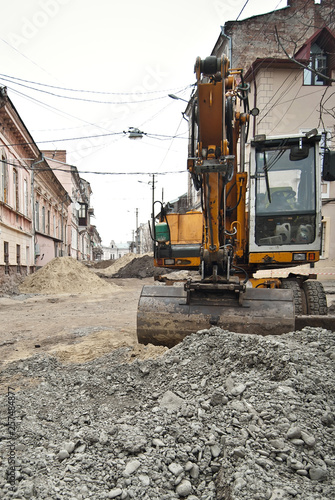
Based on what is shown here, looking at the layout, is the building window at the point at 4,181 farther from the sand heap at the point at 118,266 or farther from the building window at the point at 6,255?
the sand heap at the point at 118,266

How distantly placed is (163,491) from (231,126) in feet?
12.0

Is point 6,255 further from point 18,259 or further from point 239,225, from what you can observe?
point 239,225

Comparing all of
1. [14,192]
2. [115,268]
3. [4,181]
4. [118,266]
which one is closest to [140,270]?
[115,268]

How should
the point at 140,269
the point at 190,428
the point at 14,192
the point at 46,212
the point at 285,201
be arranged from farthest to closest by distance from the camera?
the point at 140,269 < the point at 46,212 < the point at 14,192 < the point at 285,201 < the point at 190,428

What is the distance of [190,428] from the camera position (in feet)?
7.55

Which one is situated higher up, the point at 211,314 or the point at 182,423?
the point at 211,314

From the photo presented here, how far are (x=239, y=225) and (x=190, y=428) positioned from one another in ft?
11.9

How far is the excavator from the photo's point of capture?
3.88 meters

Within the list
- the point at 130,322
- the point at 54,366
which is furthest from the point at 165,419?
the point at 130,322

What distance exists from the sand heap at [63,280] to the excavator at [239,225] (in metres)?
10.3

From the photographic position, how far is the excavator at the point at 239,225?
3881 millimetres

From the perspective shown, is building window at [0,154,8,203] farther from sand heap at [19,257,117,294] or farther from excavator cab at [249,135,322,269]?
excavator cab at [249,135,322,269]

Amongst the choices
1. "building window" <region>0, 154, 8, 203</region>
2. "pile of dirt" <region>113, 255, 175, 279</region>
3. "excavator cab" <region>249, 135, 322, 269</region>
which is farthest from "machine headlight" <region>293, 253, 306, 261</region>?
"pile of dirt" <region>113, 255, 175, 279</region>

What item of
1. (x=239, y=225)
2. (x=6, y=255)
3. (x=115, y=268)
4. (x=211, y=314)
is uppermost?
(x=239, y=225)
